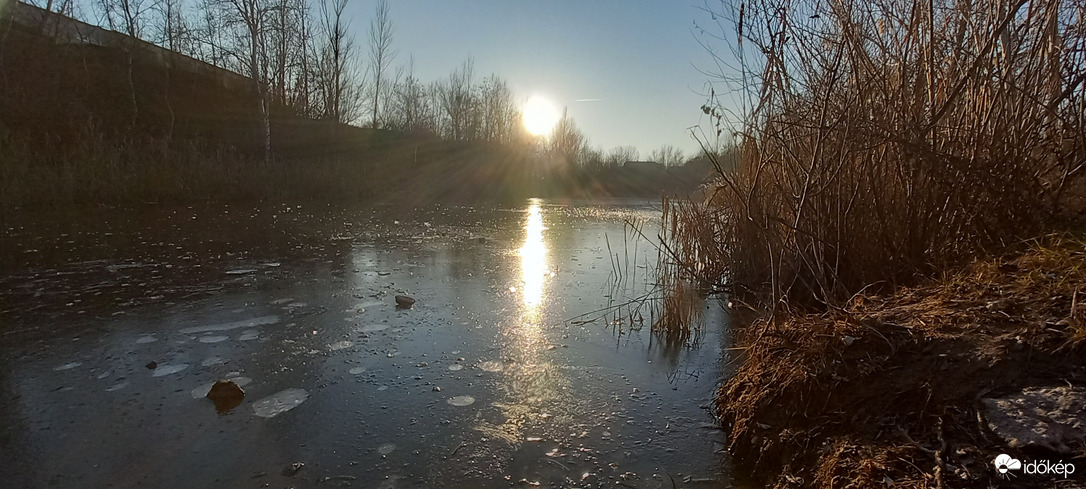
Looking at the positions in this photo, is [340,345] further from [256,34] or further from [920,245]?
[256,34]

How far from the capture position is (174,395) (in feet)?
7.54

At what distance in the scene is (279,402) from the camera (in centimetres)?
228

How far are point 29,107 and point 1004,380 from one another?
15.7m

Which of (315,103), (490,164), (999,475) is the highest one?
(315,103)

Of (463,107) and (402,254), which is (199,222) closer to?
(402,254)

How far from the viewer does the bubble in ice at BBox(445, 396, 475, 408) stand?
7.59ft

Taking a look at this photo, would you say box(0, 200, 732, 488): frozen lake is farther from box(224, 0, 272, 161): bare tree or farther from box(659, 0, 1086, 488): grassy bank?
box(224, 0, 272, 161): bare tree

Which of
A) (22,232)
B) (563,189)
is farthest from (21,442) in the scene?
(563,189)

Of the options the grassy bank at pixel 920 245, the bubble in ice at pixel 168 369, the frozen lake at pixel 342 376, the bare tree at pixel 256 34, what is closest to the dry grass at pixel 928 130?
the grassy bank at pixel 920 245
